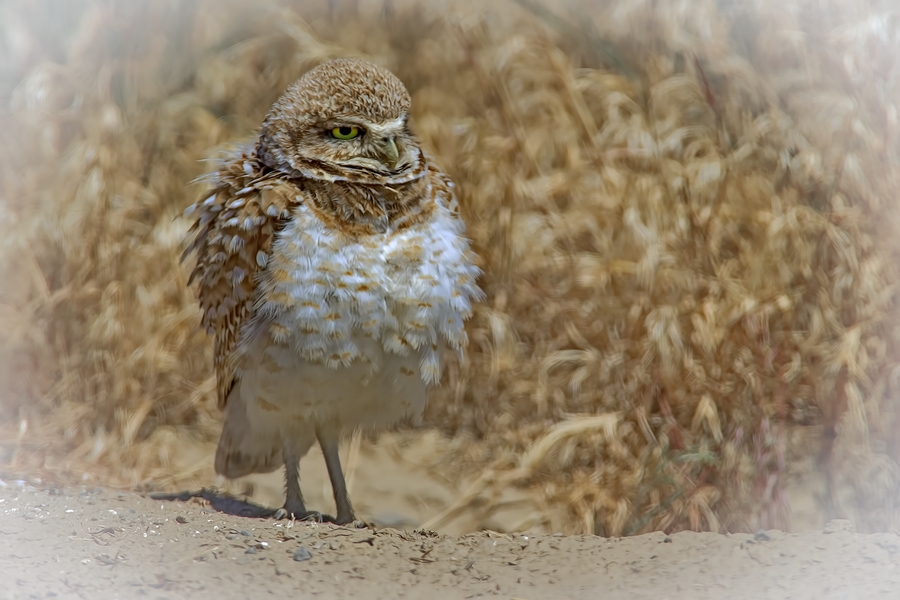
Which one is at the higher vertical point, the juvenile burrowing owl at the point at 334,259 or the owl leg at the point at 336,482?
the juvenile burrowing owl at the point at 334,259

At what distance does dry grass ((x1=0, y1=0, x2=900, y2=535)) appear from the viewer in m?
3.73

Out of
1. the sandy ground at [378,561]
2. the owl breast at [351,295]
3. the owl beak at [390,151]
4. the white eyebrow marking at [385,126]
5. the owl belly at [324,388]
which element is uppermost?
the white eyebrow marking at [385,126]

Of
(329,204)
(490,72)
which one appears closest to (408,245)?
(329,204)

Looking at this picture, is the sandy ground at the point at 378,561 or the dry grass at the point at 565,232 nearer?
the sandy ground at the point at 378,561

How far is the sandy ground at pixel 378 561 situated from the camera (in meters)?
2.16

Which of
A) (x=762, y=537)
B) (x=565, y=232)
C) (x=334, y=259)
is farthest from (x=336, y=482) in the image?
(x=565, y=232)

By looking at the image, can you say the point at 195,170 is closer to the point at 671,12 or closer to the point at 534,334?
the point at 534,334

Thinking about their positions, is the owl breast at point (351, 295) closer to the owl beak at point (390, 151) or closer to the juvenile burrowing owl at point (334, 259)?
the juvenile burrowing owl at point (334, 259)

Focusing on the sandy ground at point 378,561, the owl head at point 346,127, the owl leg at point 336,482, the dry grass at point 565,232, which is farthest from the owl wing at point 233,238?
the dry grass at point 565,232

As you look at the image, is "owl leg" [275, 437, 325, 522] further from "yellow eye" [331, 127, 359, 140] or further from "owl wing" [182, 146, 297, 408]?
"yellow eye" [331, 127, 359, 140]

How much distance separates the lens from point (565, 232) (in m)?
4.36

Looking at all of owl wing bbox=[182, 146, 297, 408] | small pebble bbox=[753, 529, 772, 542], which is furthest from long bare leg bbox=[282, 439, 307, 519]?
small pebble bbox=[753, 529, 772, 542]

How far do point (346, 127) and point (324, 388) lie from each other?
874 mm

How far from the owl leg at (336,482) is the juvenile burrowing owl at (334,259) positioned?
0.65 ft
